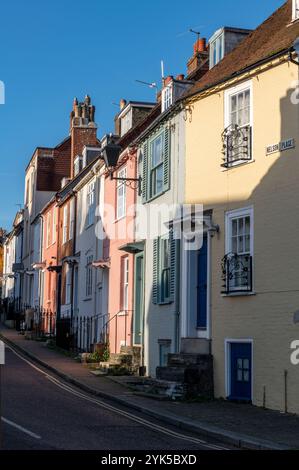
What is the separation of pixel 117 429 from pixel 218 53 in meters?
13.0

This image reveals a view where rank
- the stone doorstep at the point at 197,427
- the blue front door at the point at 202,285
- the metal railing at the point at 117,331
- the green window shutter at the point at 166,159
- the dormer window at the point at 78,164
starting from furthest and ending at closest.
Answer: the dormer window at the point at 78,164 < the metal railing at the point at 117,331 < the green window shutter at the point at 166,159 < the blue front door at the point at 202,285 < the stone doorstep at the point at 197,427

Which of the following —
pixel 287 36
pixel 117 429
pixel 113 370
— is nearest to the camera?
pixel 117 429

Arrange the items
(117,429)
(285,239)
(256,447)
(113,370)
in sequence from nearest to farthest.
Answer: (256,447)
(117,429)
(285,239)
(113,370)

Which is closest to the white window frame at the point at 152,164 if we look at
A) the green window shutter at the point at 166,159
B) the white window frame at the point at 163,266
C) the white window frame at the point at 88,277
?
the green window shutter at the point at 166,159

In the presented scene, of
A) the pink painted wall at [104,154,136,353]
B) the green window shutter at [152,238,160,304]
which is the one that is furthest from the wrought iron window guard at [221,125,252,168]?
the pink painted wall at [104,154,136,353]

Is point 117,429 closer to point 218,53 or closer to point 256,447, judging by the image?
point 256,447

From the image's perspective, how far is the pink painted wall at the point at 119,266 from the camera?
23.1 metres

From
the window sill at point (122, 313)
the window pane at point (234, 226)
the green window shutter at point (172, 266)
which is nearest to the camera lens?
the window pane at point (234, 226)

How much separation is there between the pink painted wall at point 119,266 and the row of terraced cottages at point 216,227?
0.14 feet

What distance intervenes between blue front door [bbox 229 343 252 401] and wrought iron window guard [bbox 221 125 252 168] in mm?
4148

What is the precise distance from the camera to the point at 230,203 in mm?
16984

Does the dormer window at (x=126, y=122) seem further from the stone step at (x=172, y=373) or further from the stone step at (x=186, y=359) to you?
the stone step at (x=172, y=373)

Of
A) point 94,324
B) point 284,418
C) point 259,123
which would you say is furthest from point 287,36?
point 94,324

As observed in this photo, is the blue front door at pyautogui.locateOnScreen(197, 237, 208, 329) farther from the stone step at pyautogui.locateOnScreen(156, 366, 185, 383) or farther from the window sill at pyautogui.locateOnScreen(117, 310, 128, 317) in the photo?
the window sill at pyautogui.locateOnScreen(117, 310, 128, 317)
